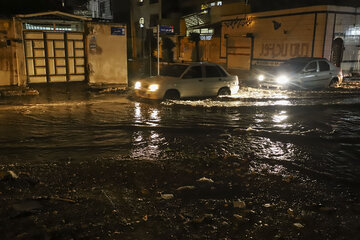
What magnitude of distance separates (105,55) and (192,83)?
Result: 18.4ft

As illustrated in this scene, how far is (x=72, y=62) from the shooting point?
17.4 m

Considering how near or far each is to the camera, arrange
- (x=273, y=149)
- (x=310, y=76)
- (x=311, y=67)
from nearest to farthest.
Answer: (x=273, y=149) → (x=310, y=76) → (x=311, y=67)

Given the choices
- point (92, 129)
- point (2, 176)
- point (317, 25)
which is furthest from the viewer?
point (317, 25)

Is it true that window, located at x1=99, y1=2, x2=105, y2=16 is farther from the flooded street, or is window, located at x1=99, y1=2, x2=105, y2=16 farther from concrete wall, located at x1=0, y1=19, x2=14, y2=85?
the flooded street

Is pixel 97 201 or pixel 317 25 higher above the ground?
pixel 317 25

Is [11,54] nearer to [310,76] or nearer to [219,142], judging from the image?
[219,142]

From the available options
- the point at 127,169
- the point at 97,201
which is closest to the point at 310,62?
the point at 127,169

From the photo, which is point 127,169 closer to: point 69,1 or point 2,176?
point 2,176

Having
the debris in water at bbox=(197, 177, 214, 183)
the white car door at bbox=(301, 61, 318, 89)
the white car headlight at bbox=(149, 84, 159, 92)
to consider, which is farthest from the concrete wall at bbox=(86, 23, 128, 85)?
the debris in water at bbox=(197, 177, 214, 183)

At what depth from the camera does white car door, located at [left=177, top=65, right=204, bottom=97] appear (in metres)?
12.5

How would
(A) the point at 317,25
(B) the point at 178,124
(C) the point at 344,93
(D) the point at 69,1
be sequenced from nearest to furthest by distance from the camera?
(B) the point at 178,124 < (C) the point at 344,93 < (A) the point at 317,25 < (D) the point at 69,1

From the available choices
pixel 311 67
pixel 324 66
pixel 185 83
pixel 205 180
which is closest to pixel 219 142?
pixel 205 180

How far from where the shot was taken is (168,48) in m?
36.9

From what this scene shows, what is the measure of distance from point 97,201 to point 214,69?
9371mm
